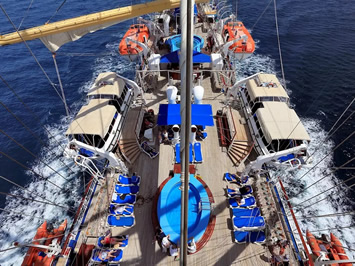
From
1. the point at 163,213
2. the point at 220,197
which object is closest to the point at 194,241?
the point at 163,213

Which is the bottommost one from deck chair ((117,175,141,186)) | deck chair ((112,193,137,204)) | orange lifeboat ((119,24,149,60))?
deck chair ((112,193,137,204))

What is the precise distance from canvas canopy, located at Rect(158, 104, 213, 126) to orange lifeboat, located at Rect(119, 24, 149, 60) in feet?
49.4

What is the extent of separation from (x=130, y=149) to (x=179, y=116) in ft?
19.7

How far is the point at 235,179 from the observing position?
19297 mm

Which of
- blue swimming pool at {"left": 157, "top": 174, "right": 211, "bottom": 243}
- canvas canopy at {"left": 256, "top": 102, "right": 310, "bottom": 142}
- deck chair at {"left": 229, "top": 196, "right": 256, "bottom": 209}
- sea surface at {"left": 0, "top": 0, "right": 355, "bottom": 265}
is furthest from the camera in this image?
sea surface at {"left": 0, "top": 0, "right": 355, "bottom": 265}

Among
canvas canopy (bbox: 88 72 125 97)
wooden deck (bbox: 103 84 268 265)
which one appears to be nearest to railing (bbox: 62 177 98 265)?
wooden deck (bbox: 103 84 268 265)

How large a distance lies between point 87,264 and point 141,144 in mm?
11041

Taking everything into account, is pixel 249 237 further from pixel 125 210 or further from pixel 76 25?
pixel 76 25

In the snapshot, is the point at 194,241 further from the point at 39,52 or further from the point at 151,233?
the point at 39,52

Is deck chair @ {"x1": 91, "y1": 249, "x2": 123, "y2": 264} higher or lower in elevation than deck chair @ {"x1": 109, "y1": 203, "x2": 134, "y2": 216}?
lower

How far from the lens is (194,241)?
15508 millimetres

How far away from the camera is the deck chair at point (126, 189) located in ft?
60.6

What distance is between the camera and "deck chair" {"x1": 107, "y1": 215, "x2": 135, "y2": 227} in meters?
16.6

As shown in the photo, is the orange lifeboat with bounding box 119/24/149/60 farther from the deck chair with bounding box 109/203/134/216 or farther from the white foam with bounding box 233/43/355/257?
the white foam with bounding box 233/43/355/257
